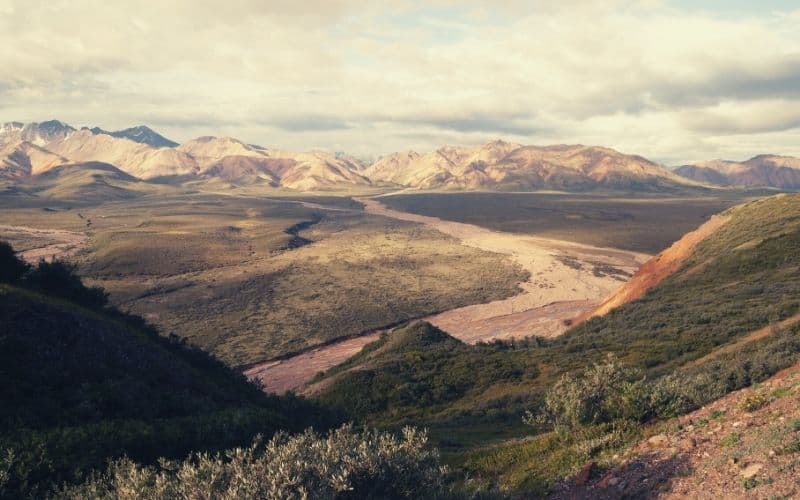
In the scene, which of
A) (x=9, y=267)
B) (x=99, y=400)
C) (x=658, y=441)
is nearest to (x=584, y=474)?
(x=658, y=441)

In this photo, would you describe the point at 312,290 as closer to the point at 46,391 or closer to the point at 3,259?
the point at 3,259

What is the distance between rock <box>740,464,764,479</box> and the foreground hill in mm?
12923

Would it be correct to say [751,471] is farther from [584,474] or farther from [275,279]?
[275,279]

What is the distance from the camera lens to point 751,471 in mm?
9453

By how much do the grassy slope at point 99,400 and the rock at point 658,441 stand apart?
1150cm

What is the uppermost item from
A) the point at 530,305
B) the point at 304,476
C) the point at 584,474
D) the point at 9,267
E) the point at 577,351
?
the point at 9,267

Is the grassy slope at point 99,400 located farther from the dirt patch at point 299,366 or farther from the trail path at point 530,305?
the trail path at point 530,305

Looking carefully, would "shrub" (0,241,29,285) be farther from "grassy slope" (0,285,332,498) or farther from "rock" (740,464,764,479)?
"rock" (740,464,764,479)

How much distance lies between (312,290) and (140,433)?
60117 mm

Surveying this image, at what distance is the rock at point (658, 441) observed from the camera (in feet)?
40.9

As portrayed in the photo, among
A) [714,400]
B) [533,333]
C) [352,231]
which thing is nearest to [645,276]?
[533,333]

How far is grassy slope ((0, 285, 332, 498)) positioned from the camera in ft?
43.7

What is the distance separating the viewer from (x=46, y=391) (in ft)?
55.7

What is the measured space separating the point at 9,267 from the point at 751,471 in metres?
32.8
